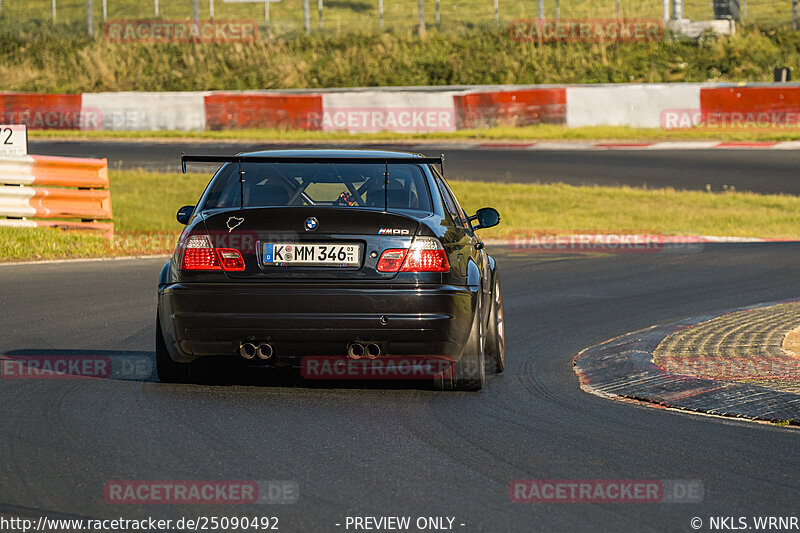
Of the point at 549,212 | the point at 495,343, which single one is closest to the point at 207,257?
the point at 495,343

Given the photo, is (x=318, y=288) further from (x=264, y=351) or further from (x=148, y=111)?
(x=148, y=111)

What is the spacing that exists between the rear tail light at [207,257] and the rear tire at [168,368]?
1.72 ft

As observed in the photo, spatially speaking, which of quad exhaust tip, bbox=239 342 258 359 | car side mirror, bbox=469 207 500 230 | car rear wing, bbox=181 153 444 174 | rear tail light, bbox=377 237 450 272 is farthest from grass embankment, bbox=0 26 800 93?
quad exhaust tip, bbox=239 342 258 359

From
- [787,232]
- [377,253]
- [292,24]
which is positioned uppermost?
[292,24]

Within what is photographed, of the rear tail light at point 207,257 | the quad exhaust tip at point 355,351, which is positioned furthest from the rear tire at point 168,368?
the quad exhaust tip at point 355,351

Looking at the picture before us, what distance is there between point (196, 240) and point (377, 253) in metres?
1.00

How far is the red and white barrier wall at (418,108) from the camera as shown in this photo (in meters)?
32.8

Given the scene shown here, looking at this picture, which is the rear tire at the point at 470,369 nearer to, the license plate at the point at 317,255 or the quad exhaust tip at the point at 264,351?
the license plate at the point at 317,255

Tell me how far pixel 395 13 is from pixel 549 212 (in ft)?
80.4

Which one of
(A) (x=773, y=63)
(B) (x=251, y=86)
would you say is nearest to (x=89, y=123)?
(B) (x=251, y=86)

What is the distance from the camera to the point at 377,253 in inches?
280

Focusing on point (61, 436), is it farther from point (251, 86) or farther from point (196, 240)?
point (251, 86)

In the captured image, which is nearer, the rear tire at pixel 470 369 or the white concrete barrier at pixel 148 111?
the rear tire at pixel 470 369

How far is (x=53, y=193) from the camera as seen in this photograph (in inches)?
653
